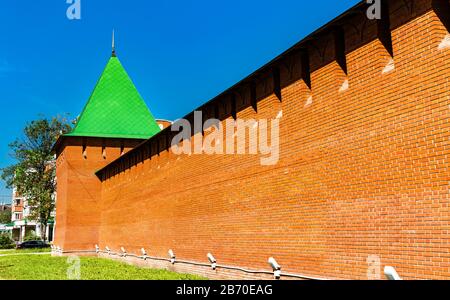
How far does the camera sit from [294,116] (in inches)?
294

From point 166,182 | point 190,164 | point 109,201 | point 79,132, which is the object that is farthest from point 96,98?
point 190,164

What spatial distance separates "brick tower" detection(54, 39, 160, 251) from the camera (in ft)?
68.1

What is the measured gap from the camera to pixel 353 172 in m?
6.14

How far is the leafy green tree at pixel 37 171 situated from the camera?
3188 cm

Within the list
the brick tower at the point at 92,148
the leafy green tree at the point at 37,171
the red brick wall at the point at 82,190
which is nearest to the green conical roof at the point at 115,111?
the brick tower at the point at 92,148

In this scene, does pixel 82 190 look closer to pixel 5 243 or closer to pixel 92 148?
pixel 92 148

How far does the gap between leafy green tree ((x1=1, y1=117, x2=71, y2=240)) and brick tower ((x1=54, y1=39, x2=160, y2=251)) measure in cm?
937

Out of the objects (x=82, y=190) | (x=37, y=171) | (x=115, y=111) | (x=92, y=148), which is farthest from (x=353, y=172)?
(x=37, y=171)

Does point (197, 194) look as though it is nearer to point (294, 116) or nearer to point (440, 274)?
point (294, 116)

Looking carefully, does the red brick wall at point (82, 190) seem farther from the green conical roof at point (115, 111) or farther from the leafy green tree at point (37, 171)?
the leafy green tree at point (37, 171)

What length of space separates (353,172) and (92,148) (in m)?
16.9

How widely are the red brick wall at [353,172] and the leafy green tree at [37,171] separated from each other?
24578mm

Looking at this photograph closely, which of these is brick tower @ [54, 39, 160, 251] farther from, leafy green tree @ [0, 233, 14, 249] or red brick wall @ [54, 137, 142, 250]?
leafy green tree @ [0, 233, 14, 249]
